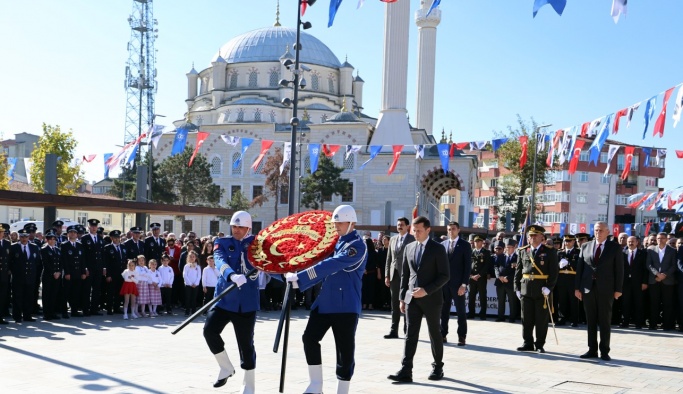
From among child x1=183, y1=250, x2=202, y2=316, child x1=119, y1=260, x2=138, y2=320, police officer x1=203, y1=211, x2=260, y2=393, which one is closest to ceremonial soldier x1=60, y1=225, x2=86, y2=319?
child x1=119, y1=260, x2=138, y2=320

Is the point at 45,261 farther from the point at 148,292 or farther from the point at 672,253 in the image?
the point at 672,253

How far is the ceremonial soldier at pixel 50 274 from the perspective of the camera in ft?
48.5

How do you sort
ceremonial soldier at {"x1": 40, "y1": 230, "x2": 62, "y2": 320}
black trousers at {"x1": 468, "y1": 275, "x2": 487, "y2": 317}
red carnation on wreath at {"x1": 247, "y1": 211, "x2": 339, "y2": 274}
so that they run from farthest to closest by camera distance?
black trousers at {"x1": 468, "y1": 275, "x2": 487, "y2": 317} < ceremonial soldier at {"x1": 40, "y1": 230, "x2": 62, "y2": 320} < red carnation on wreath at {"x1": 247, "y1": 211, "x2": 339, "y2": 274}

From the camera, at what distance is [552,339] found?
13172 mm

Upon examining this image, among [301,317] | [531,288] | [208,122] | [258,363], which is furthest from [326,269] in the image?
[208,122]

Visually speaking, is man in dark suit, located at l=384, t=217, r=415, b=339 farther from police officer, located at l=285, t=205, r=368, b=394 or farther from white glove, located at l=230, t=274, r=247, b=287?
white glove, located at l=230, t=274, r=247, b=287

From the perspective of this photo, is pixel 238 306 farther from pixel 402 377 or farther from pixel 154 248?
pixel 154 248

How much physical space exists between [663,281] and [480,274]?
3.84 m

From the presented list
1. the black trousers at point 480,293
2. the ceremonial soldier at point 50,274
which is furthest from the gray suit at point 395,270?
the ceremonial soldier at point 50,274

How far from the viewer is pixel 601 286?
10.8m

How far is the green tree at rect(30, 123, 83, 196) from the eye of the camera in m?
47.1

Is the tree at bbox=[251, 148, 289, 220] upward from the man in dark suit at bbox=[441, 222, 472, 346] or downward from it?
upward

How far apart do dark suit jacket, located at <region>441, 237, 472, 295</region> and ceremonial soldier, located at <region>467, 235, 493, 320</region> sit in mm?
4488

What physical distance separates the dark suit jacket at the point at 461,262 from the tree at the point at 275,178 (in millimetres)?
50629
